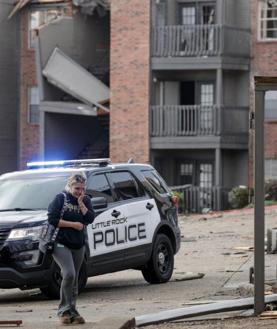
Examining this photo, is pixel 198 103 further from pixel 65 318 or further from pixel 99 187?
pixel 65 318

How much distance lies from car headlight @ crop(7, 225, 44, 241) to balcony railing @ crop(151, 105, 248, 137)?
23021mm

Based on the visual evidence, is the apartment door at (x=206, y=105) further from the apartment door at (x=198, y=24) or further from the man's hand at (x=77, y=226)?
the man's hand at (x=77, y=226)

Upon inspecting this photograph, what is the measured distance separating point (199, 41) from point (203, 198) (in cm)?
553

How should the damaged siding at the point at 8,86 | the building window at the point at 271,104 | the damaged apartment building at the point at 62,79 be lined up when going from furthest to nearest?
the damaged siding at the point at 8,86
the damaged apartment building at the point at 62,79
the building window at the point at 271,104

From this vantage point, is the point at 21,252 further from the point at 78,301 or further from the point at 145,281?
the point at 145,281

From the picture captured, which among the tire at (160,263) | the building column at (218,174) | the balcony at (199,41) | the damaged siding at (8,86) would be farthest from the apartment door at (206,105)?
the tire at (160,263)

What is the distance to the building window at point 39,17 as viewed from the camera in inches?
1658

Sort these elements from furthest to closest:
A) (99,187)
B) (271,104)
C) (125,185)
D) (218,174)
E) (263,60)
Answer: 1. (263,60)
2. (218,174)
3. (125,185)
4. (99,187)
5. (271,104)

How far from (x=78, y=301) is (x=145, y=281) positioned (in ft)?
9.27

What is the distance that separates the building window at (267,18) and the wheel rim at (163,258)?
22090 millimetres

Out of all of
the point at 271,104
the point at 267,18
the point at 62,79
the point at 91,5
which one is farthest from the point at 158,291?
the point at 91,5

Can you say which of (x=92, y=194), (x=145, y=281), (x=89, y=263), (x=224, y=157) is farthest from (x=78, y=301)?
(x=224, y=157)

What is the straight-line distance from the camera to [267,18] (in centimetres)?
3769

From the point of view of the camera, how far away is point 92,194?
1531 cm
